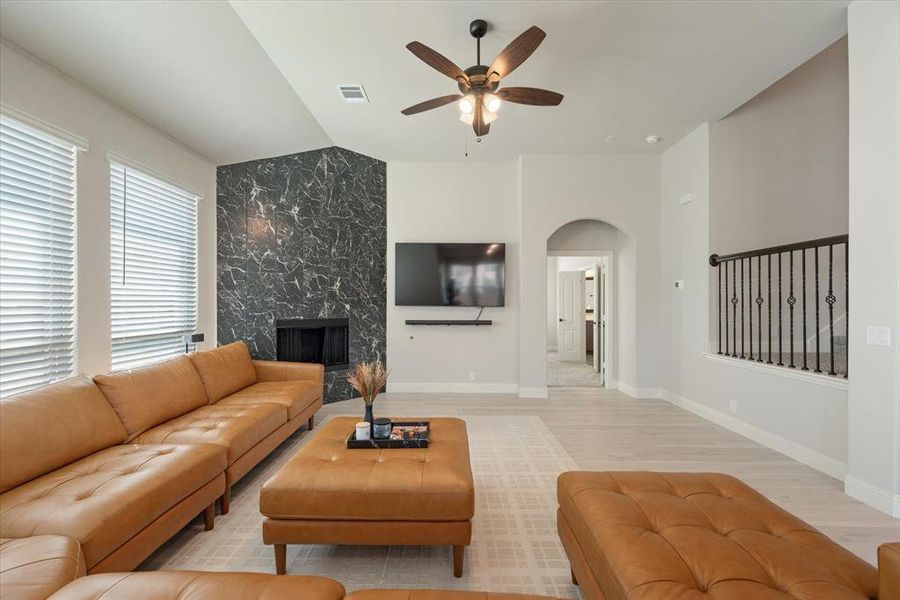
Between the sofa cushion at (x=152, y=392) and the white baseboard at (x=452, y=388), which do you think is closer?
the sofa cushion at (x=152, y=392)

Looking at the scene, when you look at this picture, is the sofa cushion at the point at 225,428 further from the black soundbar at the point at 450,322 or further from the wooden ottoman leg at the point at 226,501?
the black soundbar at the point at 450,322

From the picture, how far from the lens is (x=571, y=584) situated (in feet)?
5.84

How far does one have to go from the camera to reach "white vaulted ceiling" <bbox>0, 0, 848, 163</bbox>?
2596 mm

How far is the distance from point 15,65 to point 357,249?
329 cm

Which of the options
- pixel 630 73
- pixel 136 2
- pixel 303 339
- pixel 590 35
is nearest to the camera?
pixel 136 2

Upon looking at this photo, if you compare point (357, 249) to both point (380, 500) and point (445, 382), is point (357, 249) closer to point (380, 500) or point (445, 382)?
point (445, 382)

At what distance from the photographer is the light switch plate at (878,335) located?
7.87 feet

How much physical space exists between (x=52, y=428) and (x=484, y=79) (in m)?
3.31

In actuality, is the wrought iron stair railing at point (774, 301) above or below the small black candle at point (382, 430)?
above

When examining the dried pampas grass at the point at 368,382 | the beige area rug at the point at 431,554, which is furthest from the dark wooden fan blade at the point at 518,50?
the beige area rug at the point at 431,554

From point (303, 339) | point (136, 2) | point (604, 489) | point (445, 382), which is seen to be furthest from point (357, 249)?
point (604, 489)

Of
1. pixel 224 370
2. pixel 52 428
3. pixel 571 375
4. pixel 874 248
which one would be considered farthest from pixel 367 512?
pixel 571 375

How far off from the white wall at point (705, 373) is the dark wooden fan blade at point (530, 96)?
2.67 meters

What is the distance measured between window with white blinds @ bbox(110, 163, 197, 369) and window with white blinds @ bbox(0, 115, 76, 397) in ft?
1.43
